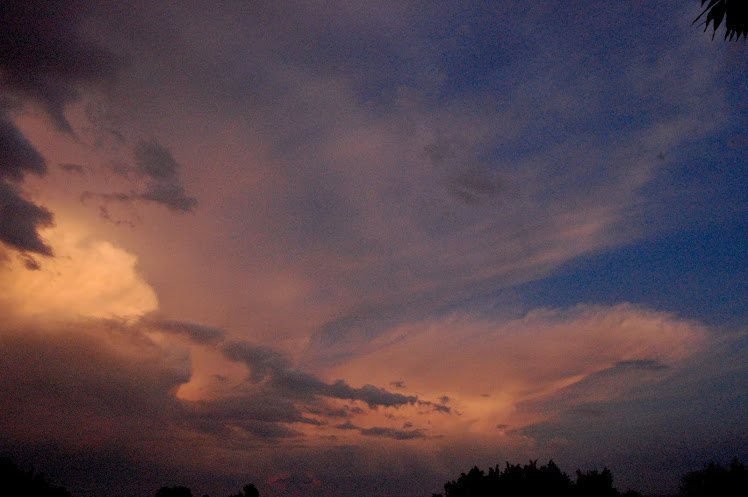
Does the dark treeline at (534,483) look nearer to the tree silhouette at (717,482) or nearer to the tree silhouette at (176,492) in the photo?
the tree silhouette at (717,482)

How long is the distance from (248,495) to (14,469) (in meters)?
33.8

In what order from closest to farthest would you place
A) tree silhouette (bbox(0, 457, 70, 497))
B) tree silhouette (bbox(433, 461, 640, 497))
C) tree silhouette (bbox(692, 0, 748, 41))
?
1. tree silhouette (bbox(692, 0, 748, 41))
2. tree silhouette (bbox(0, 457, 70, 497))
3. tree silhouette (bbox(433, 461, 640, 497))

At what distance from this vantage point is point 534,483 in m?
47.3

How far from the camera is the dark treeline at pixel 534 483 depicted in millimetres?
41594

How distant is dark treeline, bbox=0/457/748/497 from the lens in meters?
41.6

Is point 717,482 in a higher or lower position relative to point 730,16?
lower

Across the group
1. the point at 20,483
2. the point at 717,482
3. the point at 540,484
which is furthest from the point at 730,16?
the point at 717,482

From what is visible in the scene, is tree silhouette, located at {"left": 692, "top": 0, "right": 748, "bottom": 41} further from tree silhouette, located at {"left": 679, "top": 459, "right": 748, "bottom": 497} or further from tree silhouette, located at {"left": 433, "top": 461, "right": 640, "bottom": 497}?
tree silhouette, located at {"left": 679, "top": 459, "right": 748, "bottom": 497}

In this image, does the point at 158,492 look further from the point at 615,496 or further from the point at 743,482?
the point at 743,482

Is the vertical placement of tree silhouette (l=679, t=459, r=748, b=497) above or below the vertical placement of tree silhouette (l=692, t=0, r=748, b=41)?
below

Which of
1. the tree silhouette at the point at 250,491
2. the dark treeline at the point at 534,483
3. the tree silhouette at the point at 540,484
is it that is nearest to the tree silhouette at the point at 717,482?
the dark treeline at the point at 534,483

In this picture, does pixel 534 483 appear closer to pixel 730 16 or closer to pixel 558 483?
pixel 558 483

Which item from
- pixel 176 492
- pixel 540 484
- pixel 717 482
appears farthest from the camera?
pixel 176 492

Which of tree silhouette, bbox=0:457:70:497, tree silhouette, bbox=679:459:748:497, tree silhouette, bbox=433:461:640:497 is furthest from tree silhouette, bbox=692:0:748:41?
tree silhouette, bbox=679:459:748:497
